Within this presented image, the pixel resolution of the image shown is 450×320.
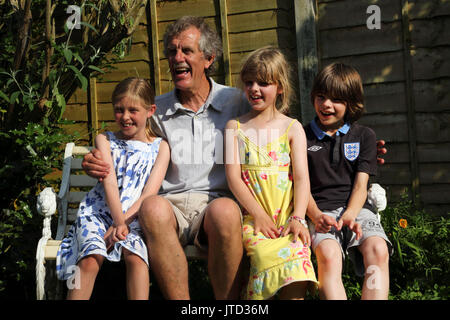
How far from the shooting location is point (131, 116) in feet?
8.23

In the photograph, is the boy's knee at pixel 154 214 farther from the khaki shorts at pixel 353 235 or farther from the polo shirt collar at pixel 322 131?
the polo shirt collar at pixel 322 131

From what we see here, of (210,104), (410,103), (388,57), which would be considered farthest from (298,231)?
(388,57)

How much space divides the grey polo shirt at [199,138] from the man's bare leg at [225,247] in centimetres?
38

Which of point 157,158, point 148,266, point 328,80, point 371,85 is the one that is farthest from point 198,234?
point 371,85

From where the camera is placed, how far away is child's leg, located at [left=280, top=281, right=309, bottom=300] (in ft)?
6.54

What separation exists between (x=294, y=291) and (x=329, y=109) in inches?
37.2

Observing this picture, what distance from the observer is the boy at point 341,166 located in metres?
2.22

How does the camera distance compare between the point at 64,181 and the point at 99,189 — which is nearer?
the point at 99,189

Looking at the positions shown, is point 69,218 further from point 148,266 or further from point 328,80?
point 328,80

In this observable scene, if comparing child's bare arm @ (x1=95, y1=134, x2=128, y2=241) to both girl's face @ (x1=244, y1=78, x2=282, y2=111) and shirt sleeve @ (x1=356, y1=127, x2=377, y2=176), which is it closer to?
girl's face @ (x1=244, y1=78, x2=282, y2=111)

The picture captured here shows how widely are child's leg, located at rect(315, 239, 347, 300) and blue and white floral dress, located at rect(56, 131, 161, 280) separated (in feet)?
2.56

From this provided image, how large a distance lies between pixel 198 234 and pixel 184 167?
1.36 ft

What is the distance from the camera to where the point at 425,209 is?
3.67 m

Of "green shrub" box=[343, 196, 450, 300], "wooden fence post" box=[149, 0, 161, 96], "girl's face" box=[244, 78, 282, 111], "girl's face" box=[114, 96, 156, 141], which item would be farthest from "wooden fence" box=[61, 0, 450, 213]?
"girl's face" box=[114, 96, 156, 141]
